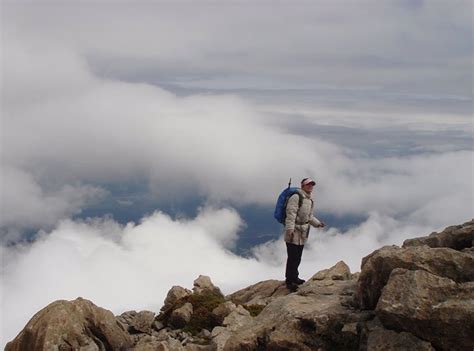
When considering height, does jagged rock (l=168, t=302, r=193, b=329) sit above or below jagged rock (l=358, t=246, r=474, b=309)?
below

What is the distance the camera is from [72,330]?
2494cm

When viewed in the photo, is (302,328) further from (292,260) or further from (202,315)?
(292,260)

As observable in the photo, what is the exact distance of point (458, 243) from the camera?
1005 inches

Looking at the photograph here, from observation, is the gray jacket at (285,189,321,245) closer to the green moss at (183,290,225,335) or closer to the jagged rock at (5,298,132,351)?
the green moss at (183,290,225,335)

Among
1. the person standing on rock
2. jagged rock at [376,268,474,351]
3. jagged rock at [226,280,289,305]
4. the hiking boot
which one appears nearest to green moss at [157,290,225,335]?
jagged rock at [226,280,289,305]

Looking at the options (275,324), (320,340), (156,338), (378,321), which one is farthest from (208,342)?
(378,321)

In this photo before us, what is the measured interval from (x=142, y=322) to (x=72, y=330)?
5.72 meters

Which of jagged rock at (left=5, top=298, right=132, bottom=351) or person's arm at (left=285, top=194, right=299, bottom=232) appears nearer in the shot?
jagged rock at (left=5, top=298, right=132, bottom=351)

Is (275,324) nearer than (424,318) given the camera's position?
No

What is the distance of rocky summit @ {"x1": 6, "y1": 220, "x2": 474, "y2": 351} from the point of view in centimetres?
1902

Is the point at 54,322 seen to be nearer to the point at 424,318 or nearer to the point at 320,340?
the point at 320,340

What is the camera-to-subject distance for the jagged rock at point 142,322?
97.1 ft

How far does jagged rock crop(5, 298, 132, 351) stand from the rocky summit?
47mm

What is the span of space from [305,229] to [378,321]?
1050 cm
